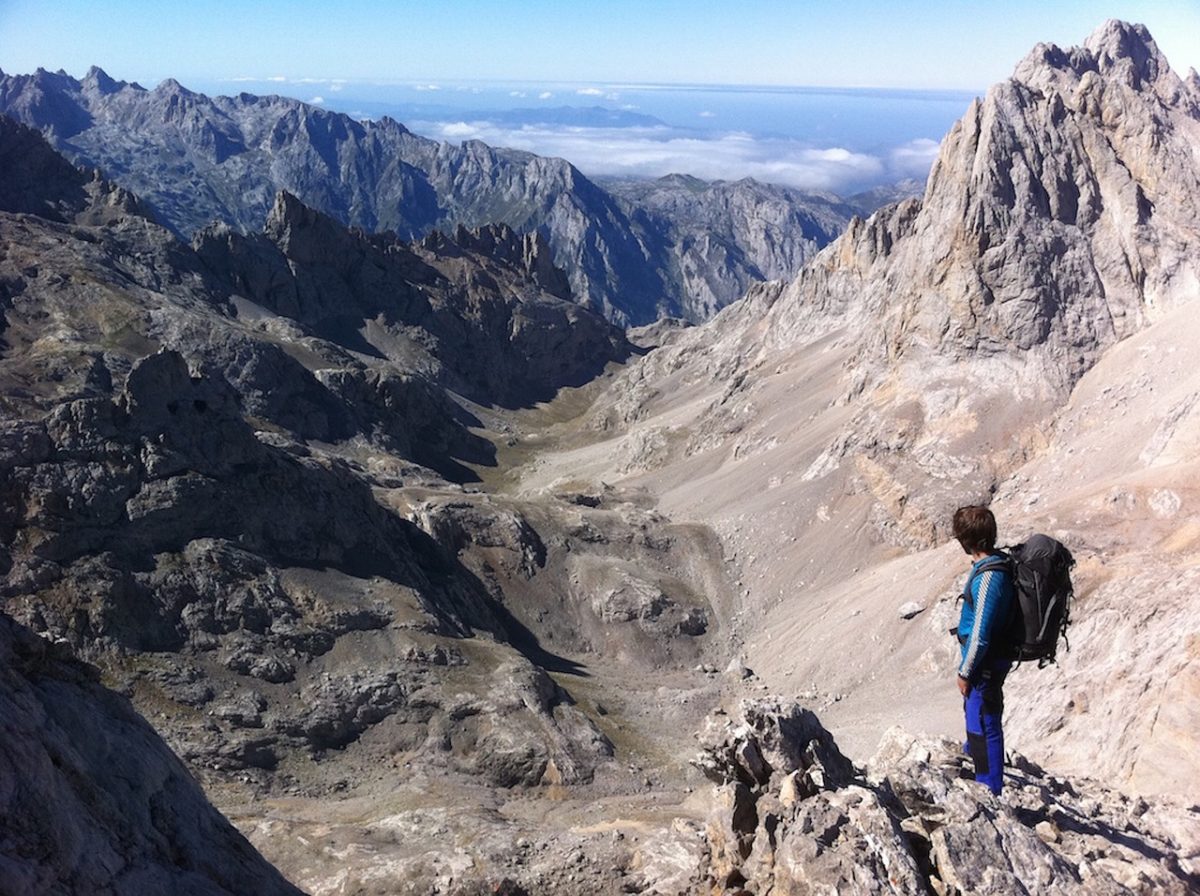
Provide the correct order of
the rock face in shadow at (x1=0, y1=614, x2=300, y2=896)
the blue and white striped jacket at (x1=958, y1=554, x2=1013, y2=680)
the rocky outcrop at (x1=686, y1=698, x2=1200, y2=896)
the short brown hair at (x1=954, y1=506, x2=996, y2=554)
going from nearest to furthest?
1. the rock face in shadow at (x1=0, y1=614, x2=300, y2=896)
2. the blue and white striped jacket at (x1=958, y1=554, x2=1013, y2=680)
3. the short brown hair at (x1=954, y1=506, x2=996, y2=554)
4. the rocky outcrop at (x1=686, y1=698, x2=1200, y2=896)

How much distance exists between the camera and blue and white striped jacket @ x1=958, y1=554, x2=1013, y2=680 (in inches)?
557

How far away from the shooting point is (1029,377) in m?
83.6

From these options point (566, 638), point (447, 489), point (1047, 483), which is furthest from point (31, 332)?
point (1047, 483)

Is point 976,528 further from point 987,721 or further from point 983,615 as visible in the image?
point 987,721

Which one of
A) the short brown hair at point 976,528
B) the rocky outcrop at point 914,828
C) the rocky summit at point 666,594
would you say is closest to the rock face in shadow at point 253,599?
the rocky summit at point 666,594

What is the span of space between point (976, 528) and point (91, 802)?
1651 centimetres

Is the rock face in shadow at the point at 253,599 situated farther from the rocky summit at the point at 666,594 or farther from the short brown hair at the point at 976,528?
the short brown hair at the point at 976,528

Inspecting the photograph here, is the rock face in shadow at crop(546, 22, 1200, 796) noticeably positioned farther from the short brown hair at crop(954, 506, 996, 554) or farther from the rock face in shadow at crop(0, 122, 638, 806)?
the short brown hair at crop(954, 506, 996, 554)

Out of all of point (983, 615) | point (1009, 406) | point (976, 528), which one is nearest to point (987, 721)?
point (983, 615)

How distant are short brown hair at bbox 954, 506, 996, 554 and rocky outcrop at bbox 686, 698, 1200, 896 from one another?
5249 millimetres

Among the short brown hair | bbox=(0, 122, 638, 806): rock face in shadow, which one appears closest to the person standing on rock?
the short brown hair

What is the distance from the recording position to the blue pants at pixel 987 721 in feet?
48.7

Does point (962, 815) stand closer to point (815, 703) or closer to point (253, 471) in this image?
point (815, 703)

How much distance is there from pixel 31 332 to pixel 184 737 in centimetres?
8305
